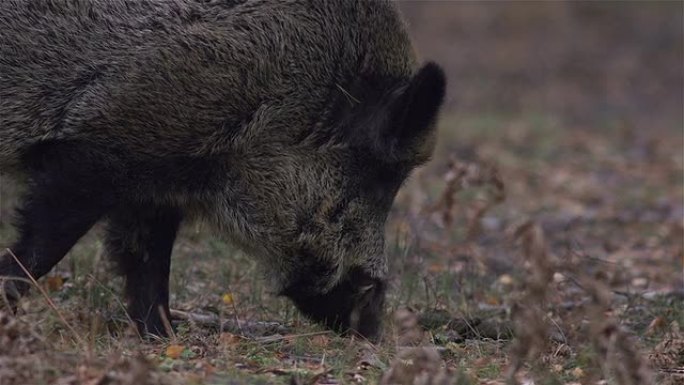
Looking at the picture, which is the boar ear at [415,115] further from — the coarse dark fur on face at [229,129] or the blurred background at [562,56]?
the blurred background at [562,56]

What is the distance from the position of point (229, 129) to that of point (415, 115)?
2.72 ft

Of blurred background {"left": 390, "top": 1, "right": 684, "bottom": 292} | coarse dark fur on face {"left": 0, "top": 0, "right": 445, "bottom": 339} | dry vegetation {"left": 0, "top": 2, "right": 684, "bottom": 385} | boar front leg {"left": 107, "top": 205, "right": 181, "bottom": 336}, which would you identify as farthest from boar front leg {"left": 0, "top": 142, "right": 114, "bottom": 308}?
blurred background {"left": 390, "top": 1, "right": 684, "bottom": 292}

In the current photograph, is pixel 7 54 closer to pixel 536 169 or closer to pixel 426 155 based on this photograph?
pixel 426 155

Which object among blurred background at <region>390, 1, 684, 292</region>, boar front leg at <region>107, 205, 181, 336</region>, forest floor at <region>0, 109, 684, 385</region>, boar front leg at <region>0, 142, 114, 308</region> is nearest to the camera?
forest floor at <region>0, 109, 684, 385</region>

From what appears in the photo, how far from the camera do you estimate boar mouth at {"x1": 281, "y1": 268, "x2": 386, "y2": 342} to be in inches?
232

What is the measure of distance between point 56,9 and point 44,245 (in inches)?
39.8

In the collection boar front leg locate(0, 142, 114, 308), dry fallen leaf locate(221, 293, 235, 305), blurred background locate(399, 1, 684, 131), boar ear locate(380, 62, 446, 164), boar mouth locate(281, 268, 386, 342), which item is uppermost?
blurred background locate(399, 1, 684, 131)

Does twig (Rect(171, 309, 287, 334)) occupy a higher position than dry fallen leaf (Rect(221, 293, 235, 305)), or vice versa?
dry fallen leaf (Rect(221, 293, 235, 305))

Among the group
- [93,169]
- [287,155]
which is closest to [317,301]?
[287,155]

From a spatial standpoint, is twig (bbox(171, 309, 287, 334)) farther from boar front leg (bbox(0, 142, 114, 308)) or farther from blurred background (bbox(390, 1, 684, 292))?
blurred background (bbox(390, 1, 684, 292))

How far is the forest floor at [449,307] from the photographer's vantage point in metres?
4.34

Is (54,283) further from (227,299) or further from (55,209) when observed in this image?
(55,209)

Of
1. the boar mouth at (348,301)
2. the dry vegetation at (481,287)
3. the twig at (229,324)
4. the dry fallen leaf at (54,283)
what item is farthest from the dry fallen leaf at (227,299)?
the dry fallen leaf at (54,283)

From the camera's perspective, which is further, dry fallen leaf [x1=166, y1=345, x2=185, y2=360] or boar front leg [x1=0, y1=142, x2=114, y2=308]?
boar front leg [x1=0, y1=142, x2=114, y2=308]
